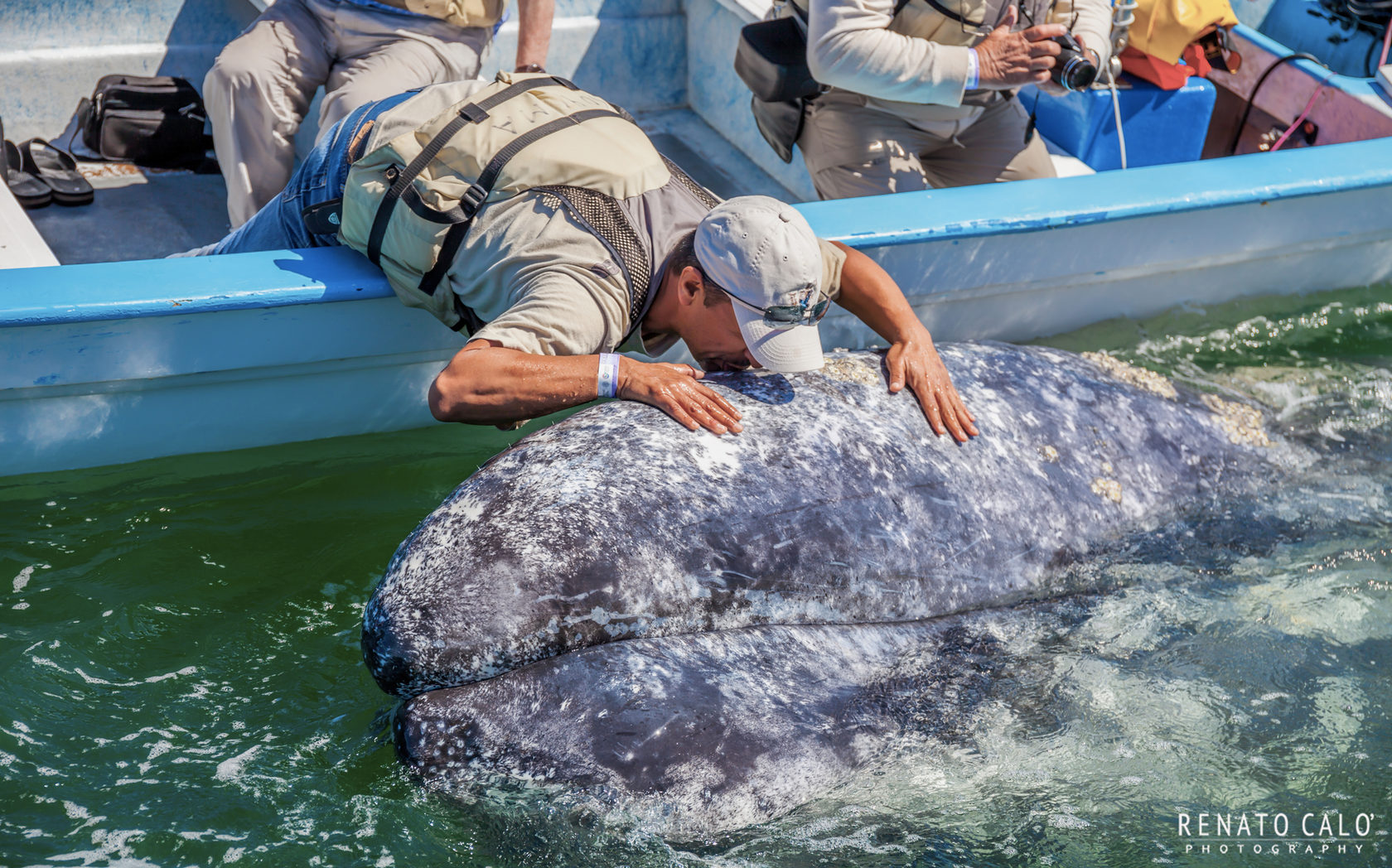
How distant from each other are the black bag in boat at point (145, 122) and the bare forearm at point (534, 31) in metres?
1.90

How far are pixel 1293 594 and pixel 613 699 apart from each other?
2509 mm

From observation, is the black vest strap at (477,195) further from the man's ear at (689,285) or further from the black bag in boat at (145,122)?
the black bag in boat at (145,122)

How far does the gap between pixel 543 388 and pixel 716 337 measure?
644mm

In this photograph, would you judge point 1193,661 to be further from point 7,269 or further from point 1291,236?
point 7,269

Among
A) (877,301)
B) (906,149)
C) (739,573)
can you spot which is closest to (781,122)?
(906,149)

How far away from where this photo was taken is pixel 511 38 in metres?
6.78

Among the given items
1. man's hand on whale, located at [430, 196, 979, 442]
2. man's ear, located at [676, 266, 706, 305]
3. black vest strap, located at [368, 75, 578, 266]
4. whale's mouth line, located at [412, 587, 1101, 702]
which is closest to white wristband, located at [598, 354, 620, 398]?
man's hand on whale, located at [430, 196, 979, 442]

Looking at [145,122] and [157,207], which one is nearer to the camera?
[157,207]

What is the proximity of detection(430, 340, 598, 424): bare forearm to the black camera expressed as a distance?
8.80 feet

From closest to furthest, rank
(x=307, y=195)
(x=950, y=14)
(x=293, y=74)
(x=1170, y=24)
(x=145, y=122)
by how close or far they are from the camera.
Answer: (x=307, y=195)
(x=950, y=14)
(x=293, y=74)
(x=1170, y=24)
(x=145, y=122)

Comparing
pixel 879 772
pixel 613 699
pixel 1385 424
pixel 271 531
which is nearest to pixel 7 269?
pixel 271 531

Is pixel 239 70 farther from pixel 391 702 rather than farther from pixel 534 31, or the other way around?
pixel 391 702

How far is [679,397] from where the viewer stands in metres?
3.63

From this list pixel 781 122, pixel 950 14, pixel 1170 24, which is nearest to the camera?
pixel 950 14
